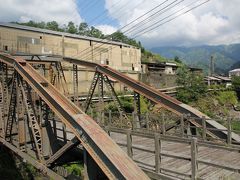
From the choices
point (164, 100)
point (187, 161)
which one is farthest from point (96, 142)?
point (164, 100)

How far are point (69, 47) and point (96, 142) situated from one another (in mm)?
43082

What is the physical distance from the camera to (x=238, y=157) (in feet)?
31.3

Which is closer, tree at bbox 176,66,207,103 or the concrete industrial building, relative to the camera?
the concrete industrial building

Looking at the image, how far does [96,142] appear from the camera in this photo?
6281mm

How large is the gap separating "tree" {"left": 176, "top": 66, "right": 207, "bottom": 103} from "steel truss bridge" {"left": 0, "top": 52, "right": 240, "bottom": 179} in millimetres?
31483

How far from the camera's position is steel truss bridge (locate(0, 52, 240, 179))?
20.4 ft

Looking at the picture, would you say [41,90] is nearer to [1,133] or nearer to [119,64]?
[1,133]

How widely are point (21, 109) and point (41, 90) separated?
15.0ft

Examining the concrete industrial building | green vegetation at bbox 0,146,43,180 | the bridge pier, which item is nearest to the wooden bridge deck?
the bridge pier

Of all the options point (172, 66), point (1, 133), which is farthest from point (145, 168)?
point (172, 66)

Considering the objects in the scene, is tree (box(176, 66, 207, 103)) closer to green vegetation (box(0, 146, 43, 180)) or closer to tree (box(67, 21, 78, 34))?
green vegetation (box(0, 146, 43, 180))

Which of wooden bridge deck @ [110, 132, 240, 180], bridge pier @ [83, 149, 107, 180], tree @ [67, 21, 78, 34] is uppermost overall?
tree @ [67, 21, 78, 34]

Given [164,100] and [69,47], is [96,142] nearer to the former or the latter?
[164,100]

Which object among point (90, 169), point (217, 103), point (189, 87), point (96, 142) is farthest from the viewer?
point (217, 103)
